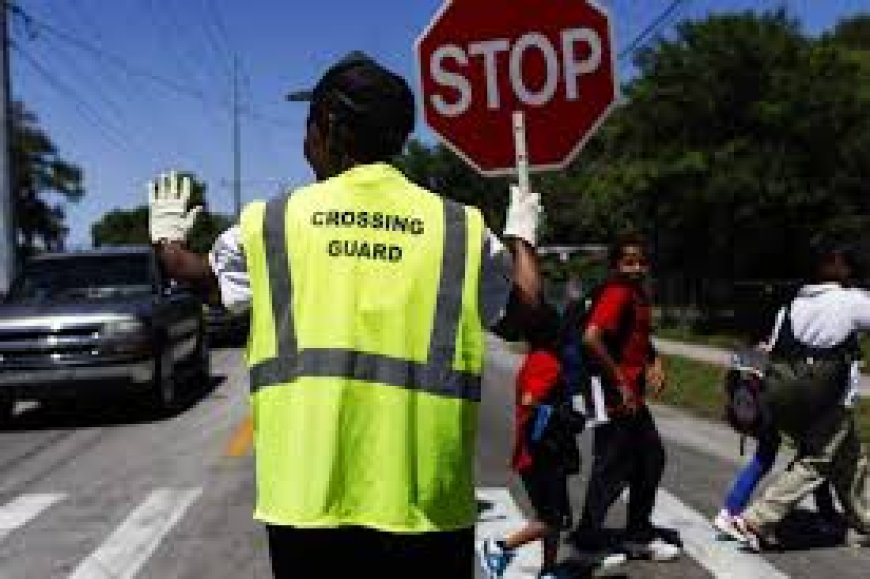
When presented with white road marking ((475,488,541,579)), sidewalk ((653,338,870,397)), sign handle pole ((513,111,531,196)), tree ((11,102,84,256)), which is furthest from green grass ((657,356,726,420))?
tree ((11,102,84,256))

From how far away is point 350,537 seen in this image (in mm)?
3096

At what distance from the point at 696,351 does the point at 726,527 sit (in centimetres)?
2178

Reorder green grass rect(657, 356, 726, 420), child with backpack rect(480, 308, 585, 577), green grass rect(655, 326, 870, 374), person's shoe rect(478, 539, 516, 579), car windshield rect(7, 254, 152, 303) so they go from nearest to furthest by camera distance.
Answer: person's shoe rect(478, 539, 516, 579), child with backpack rect(480, 308, 585, 577), car windshield rect(7, 254, 152, 303), green grass rect(657, 356, 726, 420), green grass rect(655, 326, 870, 374)

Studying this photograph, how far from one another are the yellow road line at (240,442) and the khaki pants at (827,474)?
528 cm

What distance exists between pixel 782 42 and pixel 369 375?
35588 mm

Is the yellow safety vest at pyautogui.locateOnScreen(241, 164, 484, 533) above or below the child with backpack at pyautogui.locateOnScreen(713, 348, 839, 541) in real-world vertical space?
above

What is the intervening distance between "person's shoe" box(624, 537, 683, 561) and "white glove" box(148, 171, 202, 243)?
16.5 feet

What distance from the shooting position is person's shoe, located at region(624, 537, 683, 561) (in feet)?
27.1

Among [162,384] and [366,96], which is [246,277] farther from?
[162,384]

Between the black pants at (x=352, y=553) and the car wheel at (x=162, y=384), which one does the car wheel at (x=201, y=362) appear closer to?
the car wheel at (x=162, y=384)

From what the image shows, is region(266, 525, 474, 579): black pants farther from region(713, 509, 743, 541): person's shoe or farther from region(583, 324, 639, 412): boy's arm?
region(713, 509, 743, 541): person's shoe

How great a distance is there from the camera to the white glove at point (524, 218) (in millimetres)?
3617

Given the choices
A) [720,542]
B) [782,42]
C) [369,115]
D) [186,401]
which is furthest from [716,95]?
[369,115]

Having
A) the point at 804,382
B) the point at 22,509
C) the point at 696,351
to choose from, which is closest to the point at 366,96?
the point at 804,382
